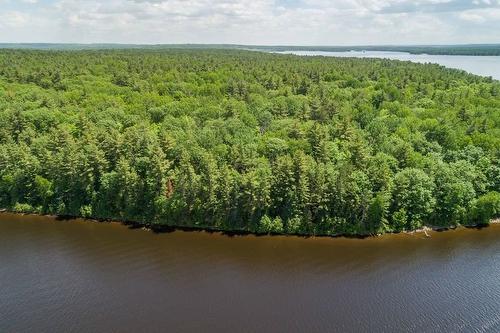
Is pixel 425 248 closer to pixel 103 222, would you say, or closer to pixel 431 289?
pixel 431 289

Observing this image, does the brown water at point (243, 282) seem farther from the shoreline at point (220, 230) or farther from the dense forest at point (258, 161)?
the dense forest at point (258, 161)

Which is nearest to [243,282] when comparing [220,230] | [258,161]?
[220,230]

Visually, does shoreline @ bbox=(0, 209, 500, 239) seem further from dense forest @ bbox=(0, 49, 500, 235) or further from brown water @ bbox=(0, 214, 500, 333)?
brown water @ bbox=(0, 214, 500, 333)

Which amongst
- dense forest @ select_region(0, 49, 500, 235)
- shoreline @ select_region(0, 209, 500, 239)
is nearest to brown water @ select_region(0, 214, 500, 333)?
shoreline @ select_region(0, 209, 500, 239)

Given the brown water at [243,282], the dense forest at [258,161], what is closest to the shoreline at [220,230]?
the dense forest at [258,161]

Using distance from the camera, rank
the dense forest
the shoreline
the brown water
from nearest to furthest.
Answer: the brown water, the shoreline, the dense forest

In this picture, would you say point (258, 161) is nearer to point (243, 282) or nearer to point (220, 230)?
point (220, 230)
